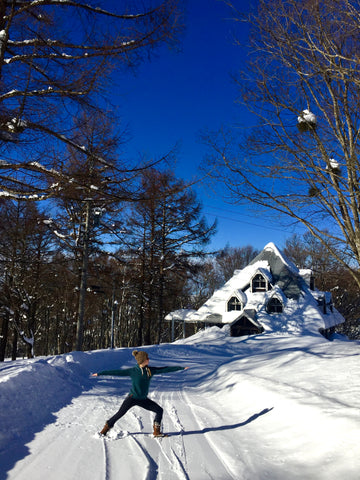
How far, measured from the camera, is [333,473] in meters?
3.49

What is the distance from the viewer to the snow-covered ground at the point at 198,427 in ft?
12.2

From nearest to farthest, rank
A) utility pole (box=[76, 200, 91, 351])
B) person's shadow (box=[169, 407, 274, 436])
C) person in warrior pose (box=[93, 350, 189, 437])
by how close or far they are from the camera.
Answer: person in warrior pose (box=[93, 350, 189, 437]), person's shadow (box=[169, 407, 274, 436]), utility pole (box=[76, 200, 91, 351])

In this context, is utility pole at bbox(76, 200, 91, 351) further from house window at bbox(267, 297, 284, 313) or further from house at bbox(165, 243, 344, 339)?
house window at bbox(267, 297, 284, 313)

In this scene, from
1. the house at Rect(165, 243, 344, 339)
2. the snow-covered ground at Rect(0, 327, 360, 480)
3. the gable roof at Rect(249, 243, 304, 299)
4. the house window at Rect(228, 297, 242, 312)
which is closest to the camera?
the snow-covered ground at Rect(0, 327, 360, 480)

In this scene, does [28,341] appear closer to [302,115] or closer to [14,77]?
[14,77]

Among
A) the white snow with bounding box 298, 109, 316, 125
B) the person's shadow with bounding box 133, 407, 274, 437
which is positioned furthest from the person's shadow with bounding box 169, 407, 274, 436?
the white snow with bounding box 298, 109, 316, 125

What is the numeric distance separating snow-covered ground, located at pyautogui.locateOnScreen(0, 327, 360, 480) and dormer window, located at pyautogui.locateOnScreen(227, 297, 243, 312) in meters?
16.1

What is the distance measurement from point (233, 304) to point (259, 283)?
8.52 ft

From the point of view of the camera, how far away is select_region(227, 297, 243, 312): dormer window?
2533 cm

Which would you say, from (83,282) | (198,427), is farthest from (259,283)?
→ (198,427)

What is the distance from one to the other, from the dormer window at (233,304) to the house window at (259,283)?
1566mm

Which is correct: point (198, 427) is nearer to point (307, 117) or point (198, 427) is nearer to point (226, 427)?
point (226, 427)

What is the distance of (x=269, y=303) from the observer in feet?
80.7

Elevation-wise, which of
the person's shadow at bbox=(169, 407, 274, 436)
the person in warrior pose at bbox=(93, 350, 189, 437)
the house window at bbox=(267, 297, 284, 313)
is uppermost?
the house window at bbox=(267, 297, 284, 313)
